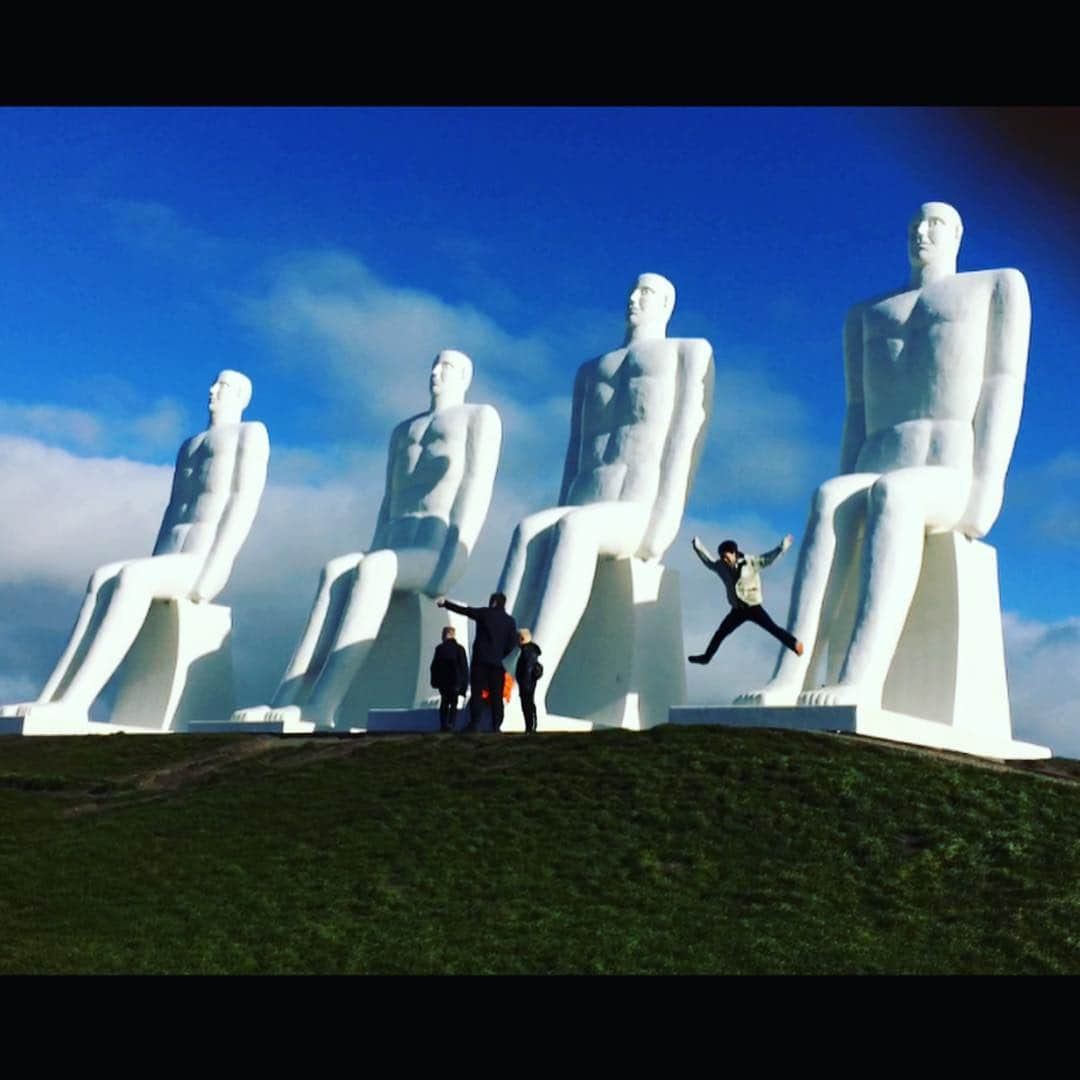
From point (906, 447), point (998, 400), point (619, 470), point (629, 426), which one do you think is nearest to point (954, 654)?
point (906, 447)

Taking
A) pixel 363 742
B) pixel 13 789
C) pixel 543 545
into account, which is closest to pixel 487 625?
pixel 363 742

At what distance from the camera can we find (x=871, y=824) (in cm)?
1041

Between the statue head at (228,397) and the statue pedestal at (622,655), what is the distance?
5096mm

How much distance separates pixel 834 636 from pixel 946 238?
145 inches

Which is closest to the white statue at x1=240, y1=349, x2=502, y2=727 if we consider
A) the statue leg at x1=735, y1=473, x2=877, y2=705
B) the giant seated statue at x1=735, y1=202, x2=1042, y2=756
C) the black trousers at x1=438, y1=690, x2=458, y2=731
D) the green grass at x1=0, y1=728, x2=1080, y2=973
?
the black trousers at x1=438, y1=690, x2=458, y2=731

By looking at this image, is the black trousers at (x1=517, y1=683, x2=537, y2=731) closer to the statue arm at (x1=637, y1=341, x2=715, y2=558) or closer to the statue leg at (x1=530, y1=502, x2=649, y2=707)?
the statue leg at (x1=530, y1=502, x2=649, y2=707)

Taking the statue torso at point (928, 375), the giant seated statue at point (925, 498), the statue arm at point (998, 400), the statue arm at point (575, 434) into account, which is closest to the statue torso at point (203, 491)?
the statue arm at point (575, 434)

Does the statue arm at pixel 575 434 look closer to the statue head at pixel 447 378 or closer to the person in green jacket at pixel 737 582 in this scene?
the statue head at pixel 447 378

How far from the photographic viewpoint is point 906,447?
14.5 metres

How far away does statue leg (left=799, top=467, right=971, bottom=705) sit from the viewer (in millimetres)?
13352

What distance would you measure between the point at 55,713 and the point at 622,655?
5382 millimetres

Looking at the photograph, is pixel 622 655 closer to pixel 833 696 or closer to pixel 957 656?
pixel 957 656

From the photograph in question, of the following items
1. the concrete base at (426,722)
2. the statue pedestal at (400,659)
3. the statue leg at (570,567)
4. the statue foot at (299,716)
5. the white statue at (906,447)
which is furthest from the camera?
the statue pedestal at (400,659)

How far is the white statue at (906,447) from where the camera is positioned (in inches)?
536
